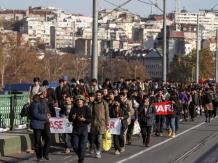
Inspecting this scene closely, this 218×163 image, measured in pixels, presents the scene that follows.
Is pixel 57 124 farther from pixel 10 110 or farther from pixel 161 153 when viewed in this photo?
pixel 161 153

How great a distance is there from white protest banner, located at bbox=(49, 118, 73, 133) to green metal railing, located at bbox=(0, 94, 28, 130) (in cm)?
214

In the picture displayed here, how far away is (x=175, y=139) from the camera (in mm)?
24906

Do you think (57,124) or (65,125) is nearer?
(65,125)

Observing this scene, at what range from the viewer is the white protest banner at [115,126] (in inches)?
773

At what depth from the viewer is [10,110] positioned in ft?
71.9

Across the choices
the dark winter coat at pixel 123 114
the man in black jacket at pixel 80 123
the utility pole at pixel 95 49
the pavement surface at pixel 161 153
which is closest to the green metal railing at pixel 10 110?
the pavement surface at pixel 161 153

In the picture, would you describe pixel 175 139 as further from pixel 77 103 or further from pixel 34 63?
pixel 34 63

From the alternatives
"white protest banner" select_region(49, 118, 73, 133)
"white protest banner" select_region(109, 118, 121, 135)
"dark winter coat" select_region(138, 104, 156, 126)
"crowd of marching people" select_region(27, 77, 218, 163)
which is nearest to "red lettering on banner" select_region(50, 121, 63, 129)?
"white protest banner" select_region(49, 118, 73, 133)

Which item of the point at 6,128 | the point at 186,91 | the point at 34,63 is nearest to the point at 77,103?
the point at 6,128

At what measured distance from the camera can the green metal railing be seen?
21.4m

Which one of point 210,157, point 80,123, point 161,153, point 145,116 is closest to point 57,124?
point 161,153

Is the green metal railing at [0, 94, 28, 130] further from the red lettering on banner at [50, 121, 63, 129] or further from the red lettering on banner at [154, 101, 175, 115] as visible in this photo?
the red lettering on banner at [154, 101, 175, 115]

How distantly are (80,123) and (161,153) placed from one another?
4.12 metres

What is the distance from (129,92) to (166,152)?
2.91 meters
